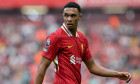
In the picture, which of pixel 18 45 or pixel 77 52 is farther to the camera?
pixel 18 45

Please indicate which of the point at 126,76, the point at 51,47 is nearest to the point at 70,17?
the point at 51,47

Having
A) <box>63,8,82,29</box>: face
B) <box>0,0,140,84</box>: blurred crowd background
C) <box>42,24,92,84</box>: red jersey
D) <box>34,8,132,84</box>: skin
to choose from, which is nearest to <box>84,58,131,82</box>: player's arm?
<box>34,8,132,84</box>: skin

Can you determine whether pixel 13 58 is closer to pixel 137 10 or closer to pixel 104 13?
pixel 104 13

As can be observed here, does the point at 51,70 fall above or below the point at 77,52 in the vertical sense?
below

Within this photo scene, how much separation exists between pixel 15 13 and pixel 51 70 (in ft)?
17.7

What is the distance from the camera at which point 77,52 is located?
491cm

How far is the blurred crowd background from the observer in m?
14.5

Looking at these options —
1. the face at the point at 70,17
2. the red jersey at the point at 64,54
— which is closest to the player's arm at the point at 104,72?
the red jersey at the point at 64,54

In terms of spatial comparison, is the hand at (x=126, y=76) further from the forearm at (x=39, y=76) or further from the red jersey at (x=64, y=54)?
the forearm at (x=39, y=76)

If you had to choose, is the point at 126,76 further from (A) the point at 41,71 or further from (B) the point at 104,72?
(A) the point at 41,71

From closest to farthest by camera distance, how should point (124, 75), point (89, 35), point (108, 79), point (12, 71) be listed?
point (124, 75)
point (108, 79)
point (12, 71)
point (89, 35)

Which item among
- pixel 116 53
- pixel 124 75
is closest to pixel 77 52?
pixel 124 75

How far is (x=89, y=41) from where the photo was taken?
52.0ft

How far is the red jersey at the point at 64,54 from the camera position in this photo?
469cm
